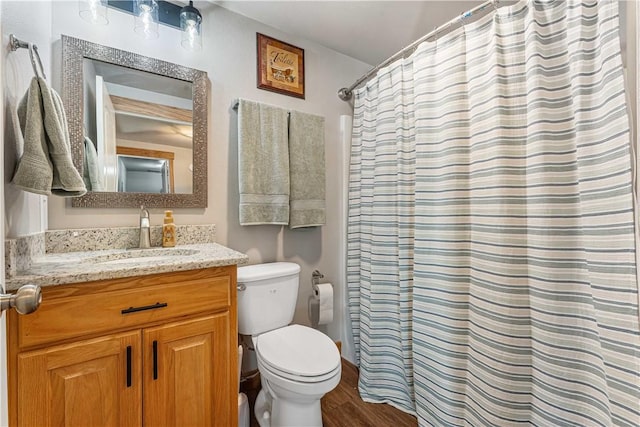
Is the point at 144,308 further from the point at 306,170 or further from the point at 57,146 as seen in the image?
the point at 306,170

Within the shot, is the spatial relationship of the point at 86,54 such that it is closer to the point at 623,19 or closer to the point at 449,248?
the point at 449,248

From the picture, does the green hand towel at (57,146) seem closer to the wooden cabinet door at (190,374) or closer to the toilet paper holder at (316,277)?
the wooden cabinet door at (190,374)

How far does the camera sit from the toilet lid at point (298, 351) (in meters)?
1.19

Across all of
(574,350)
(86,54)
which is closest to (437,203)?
(574,350)

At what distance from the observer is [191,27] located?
1.46m

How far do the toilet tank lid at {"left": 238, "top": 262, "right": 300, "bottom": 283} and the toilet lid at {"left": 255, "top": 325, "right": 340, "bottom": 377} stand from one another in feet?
0.97

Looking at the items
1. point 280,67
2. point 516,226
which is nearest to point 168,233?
point 280,67

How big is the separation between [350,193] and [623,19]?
139 cm

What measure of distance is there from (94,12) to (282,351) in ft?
5.57

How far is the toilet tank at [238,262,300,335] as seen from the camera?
1.46m

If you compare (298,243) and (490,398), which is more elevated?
(298,243)

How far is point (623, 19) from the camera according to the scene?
1.01 meters

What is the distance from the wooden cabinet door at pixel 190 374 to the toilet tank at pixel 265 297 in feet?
1.03

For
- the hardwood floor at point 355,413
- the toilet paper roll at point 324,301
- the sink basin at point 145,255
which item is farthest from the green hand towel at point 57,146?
the hardwood floor at point 355,413
